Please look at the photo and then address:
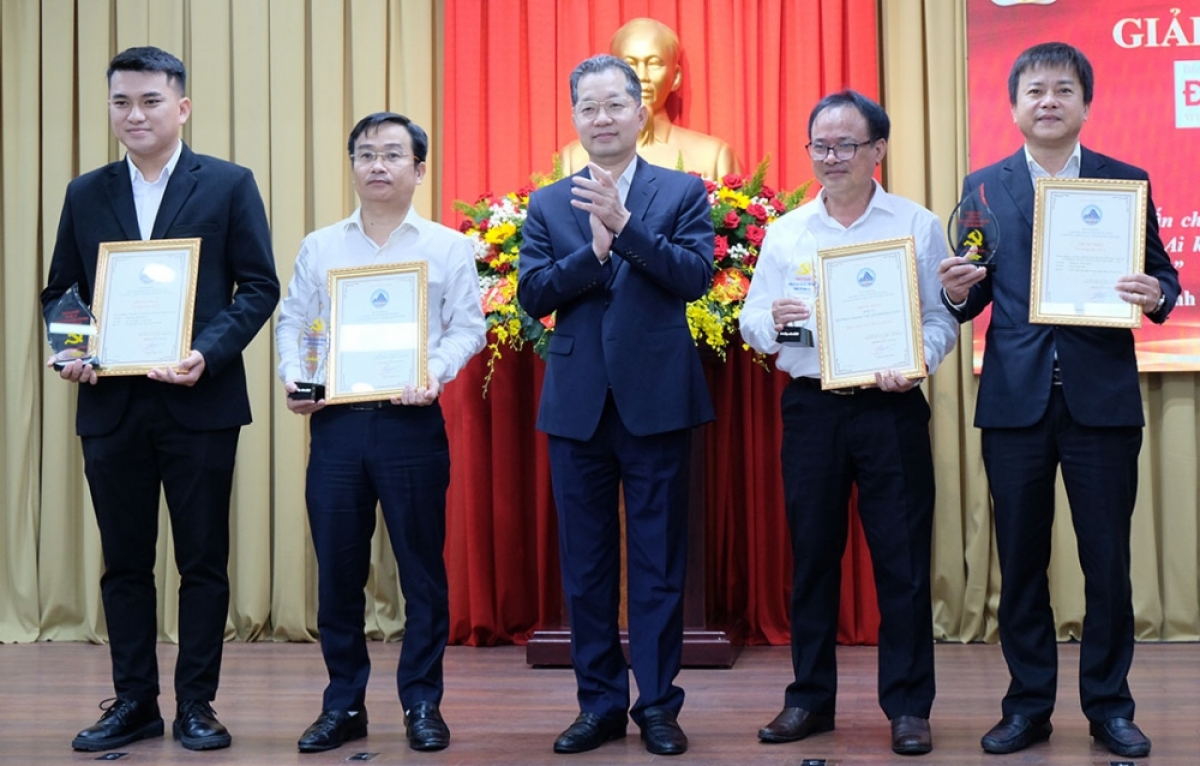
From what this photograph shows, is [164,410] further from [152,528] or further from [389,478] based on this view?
[389,478]

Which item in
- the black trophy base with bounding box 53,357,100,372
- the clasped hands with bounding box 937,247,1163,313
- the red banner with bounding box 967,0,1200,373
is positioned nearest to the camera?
the clasped hands with bounding box 937,247,1163,313

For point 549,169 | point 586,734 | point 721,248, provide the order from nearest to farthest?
point 586,734
point 721,248
point 549,169

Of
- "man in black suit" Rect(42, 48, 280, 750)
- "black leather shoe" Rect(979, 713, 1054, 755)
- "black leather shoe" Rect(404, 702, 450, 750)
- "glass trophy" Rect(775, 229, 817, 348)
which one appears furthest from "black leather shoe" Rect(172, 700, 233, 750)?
"black leather shoe" Rect(979, 713, 1054, 755)

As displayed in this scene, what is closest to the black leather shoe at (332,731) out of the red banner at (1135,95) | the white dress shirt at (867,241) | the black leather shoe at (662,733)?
the black leather shoe at (662,733)

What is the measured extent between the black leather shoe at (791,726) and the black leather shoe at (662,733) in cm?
21

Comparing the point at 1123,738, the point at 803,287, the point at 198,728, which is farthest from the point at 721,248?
the point at 198,728

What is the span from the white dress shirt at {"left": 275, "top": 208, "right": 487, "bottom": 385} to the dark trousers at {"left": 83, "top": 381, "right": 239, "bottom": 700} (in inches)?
12.4

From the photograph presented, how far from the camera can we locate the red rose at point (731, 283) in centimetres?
434

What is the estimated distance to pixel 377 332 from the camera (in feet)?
10.8

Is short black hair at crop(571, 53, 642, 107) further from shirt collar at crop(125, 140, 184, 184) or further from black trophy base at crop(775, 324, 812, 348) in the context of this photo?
shirt collar at crop(125, 140, 184, 184)

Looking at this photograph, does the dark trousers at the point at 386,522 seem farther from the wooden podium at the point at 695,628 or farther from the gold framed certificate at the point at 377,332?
the wooden podium at the point at 695,628

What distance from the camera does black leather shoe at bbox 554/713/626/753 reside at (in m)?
3.15

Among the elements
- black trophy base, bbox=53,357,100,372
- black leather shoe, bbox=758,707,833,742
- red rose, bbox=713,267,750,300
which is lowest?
black leather shoe, bbox=758,707,833,742

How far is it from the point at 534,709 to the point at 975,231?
1775 millimetres
